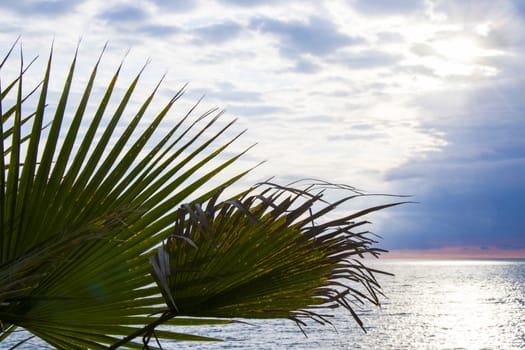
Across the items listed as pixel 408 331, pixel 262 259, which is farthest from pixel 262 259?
pixel 408 331

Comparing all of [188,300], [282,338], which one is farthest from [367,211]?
[282,338]

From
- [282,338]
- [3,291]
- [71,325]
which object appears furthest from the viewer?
[282,338]

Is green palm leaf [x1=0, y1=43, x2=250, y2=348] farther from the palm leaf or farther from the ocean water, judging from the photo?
the ocean water

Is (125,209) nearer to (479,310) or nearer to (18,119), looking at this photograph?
(18,119)

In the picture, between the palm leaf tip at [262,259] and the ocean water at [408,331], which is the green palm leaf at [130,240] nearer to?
the palm leaf tip at [262,259]

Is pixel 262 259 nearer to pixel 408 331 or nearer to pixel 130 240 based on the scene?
pixel 130 240

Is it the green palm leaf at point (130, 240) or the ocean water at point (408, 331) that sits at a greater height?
the green palm leaf at point (130, 240)

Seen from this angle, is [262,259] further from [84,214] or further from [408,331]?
[408,331]

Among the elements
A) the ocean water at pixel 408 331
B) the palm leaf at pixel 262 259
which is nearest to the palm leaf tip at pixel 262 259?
the palm leaf at pixel 262 259

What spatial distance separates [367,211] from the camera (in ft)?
8.62

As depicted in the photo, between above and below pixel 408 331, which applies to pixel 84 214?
above

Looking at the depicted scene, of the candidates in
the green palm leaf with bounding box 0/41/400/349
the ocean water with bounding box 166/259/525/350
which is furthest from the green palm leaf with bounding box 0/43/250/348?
the ocean water with bounding box 166/259/525/350

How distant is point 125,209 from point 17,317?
61 cm

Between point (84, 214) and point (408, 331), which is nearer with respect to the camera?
point (84, 214)
